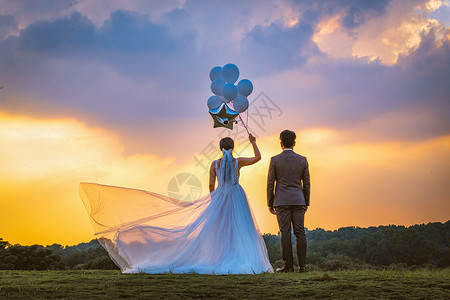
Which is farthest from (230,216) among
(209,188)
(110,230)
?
(110,230)

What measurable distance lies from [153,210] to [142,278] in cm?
280

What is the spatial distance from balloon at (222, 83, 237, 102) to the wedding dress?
1.68 metres

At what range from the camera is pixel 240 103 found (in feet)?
38.3

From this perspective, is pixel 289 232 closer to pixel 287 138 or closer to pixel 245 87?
pixel 287 138

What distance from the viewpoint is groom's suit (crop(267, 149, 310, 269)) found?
9.64 meters

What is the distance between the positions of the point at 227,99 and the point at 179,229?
11.1ft

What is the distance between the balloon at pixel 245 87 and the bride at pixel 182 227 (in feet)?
5.14

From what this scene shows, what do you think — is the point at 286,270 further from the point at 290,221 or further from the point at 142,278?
the point at 142,278

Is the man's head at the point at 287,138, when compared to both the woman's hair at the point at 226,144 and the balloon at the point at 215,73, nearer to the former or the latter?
the woman's hair at the point at 226,144

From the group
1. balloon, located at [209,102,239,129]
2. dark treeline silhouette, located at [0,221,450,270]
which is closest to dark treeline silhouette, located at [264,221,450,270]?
dark treeline silhouette, located at [0,221,450,270]

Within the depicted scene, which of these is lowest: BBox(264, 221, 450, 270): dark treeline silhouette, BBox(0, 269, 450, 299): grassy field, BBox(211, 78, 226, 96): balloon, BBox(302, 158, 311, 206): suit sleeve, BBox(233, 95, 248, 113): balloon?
BBox(0, 269, 450, 299): grassy field

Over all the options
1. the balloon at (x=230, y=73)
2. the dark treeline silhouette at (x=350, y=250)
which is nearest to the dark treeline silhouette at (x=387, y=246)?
the dark treeline silhouette at (x=350, y=250)

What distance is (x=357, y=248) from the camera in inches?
631

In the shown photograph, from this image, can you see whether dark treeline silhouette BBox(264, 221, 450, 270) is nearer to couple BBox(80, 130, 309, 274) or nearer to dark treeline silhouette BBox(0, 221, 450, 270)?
dark treeline silhouette BBox(0, 221, 450, 270)
